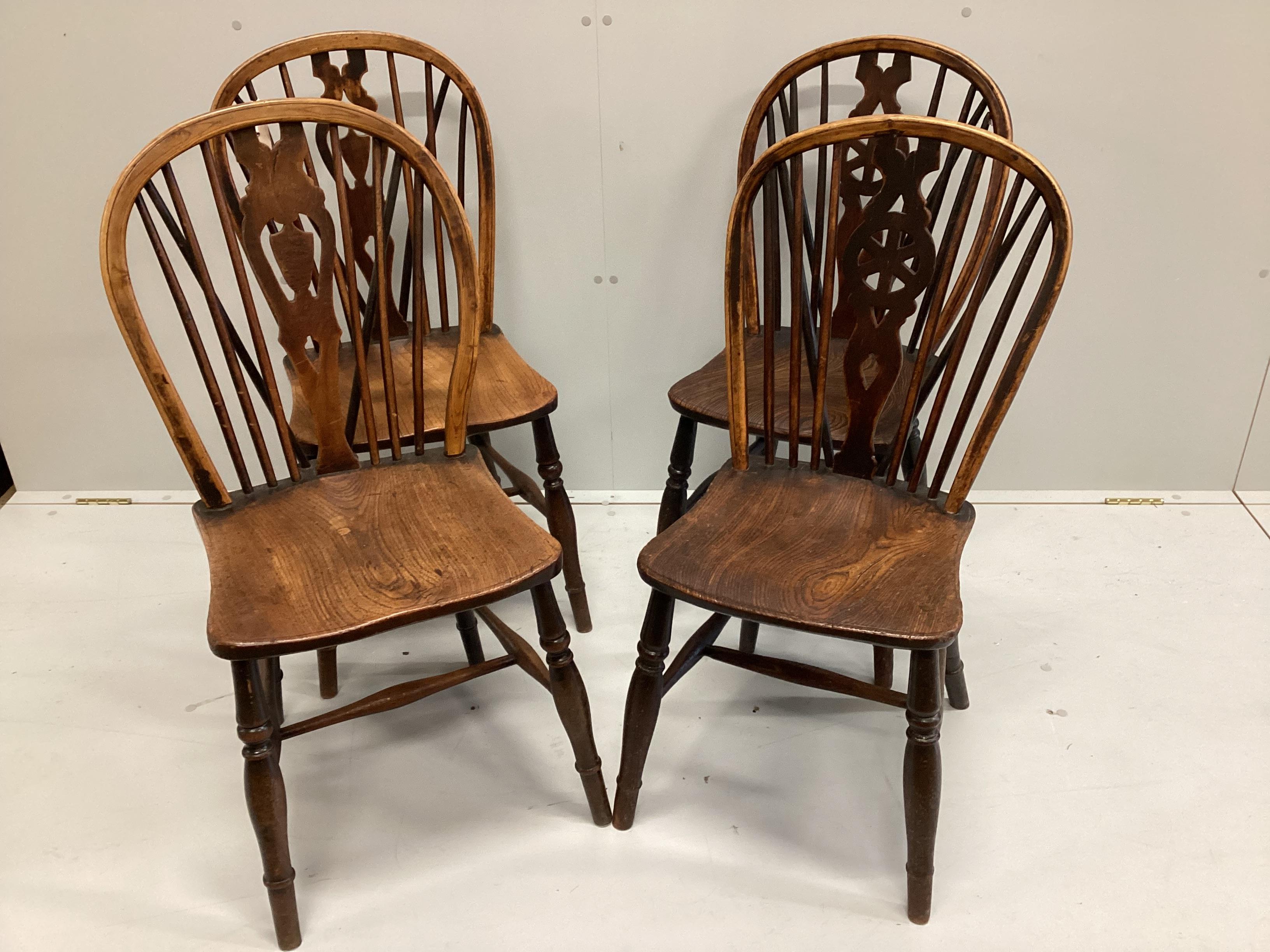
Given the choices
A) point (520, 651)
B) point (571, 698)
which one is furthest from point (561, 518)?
point (571, 698)

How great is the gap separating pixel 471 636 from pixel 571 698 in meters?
0.37

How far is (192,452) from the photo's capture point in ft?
4.16

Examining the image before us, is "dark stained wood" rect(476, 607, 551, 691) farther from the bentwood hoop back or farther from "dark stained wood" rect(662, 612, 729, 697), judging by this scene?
the bentwood hoop back

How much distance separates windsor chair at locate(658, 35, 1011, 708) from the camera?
1481mm

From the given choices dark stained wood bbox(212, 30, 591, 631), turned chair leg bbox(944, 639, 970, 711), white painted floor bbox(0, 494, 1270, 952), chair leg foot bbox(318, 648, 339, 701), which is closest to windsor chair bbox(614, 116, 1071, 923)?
white painted floor bbox(0, 494, 1270, 952)

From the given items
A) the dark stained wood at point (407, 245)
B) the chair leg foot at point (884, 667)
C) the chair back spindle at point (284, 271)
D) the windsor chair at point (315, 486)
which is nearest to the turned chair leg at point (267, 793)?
the windsor chair at point (315, 486)

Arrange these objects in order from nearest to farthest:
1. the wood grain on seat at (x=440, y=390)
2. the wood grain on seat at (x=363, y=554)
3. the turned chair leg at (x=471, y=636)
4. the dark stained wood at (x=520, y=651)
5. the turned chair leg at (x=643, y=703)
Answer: the wood grain on seat at (x=363, y=554) → the turned chair leg at (x=643, y=703) → the dark stained wood at (x=520, y=651) → the wood grain on seat at (x=440, y=390) → the turned chair leg at (x=471, y=636)

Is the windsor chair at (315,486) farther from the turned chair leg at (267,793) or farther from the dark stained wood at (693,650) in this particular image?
the dark stained wood at (693,650)

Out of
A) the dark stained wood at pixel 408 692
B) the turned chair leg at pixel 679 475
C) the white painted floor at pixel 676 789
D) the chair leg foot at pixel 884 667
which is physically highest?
the turned chair leg at pixel 679 475

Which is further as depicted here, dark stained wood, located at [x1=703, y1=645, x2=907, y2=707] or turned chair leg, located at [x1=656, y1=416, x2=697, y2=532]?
turned chair leg, located at [x1=656, y1=416, x2=697, y2=532]

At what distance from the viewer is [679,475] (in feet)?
5.45

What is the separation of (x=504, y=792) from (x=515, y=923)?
23 centimetres

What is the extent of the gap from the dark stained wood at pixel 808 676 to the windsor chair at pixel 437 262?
47cm

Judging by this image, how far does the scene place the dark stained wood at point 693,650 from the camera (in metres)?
1.34
